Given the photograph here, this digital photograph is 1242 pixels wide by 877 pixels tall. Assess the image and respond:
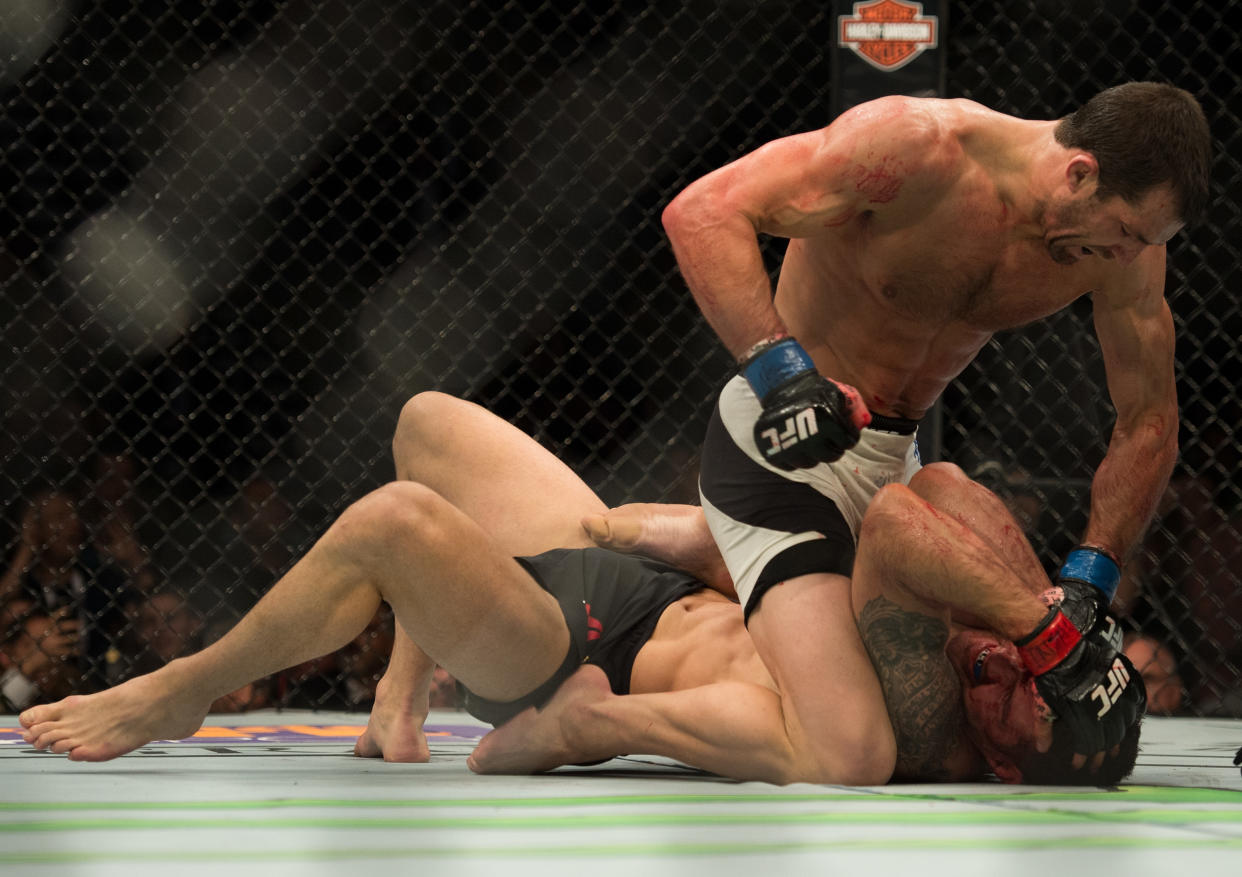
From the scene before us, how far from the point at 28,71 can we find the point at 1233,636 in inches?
109

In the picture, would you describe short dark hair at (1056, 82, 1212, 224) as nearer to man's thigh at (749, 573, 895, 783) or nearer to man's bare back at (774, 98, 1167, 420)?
man's bare back at (774, 98, 1167, 420)

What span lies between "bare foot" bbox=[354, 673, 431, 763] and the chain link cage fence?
969mm

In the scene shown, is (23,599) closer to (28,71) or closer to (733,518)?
(28,71)

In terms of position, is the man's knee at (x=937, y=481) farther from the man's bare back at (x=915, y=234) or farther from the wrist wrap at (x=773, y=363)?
the wrist wrap at (x=773, y=363)

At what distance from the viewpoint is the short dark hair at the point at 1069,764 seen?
4.25 ft

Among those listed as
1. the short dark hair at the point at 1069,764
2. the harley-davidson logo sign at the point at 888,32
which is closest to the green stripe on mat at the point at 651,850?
the short dark hair at the point at 1069,764

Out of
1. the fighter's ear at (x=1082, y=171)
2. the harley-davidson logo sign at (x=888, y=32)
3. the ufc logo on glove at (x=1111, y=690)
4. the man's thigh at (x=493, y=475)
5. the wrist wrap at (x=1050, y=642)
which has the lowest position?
the ufc logo on glove at (x=1111, y=690)

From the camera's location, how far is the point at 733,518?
1.58m

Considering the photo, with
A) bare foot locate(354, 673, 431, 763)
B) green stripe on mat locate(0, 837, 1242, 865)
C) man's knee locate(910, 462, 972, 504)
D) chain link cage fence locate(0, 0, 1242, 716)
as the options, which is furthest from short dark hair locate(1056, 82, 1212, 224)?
chain link cage fence locate(0, 0, 1242, 716)

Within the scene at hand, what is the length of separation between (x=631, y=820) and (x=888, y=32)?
1733 mm

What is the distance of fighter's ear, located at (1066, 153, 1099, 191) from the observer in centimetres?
137

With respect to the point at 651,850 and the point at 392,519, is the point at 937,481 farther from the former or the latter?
the point at 651,850

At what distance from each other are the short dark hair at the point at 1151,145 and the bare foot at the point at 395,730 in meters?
1.00

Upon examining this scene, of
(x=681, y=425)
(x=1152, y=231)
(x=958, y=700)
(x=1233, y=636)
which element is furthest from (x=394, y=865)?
Result: (x=1233, y=636)
